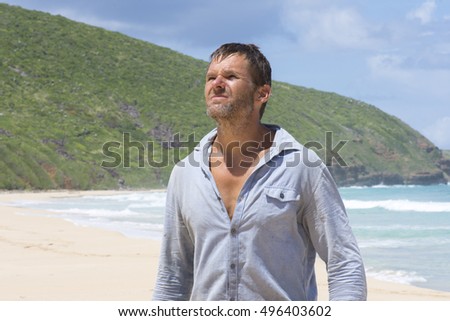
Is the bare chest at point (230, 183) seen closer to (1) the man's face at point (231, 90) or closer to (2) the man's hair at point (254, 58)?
(1) the man's face at point (231, 90)

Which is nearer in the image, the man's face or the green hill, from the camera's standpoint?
the man's face

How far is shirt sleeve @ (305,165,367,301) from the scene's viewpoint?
252 cm

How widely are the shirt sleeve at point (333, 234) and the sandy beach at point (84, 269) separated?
21.4ft

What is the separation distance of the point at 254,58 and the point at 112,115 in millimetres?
68757

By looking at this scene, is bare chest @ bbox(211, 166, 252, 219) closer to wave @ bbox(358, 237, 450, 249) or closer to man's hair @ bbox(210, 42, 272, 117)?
man's hair @ bbox(210, 42, 272, 117)

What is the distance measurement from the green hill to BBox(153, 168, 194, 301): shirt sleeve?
135ft

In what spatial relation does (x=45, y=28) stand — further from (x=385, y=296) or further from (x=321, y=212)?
(x=321, y=212)

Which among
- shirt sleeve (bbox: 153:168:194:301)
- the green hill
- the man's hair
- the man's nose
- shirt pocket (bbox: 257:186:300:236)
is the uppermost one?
the green hill

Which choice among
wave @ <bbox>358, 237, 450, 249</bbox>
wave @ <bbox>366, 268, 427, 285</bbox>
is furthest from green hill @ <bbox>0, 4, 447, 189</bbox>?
wave @ <bbox>366, 268, 427, 285</bbox>

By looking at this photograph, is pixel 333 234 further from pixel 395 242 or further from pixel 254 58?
pixel 395 242

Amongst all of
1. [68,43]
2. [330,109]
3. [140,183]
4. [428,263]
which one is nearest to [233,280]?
[428,263]

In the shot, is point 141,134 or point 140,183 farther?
point 141,134
